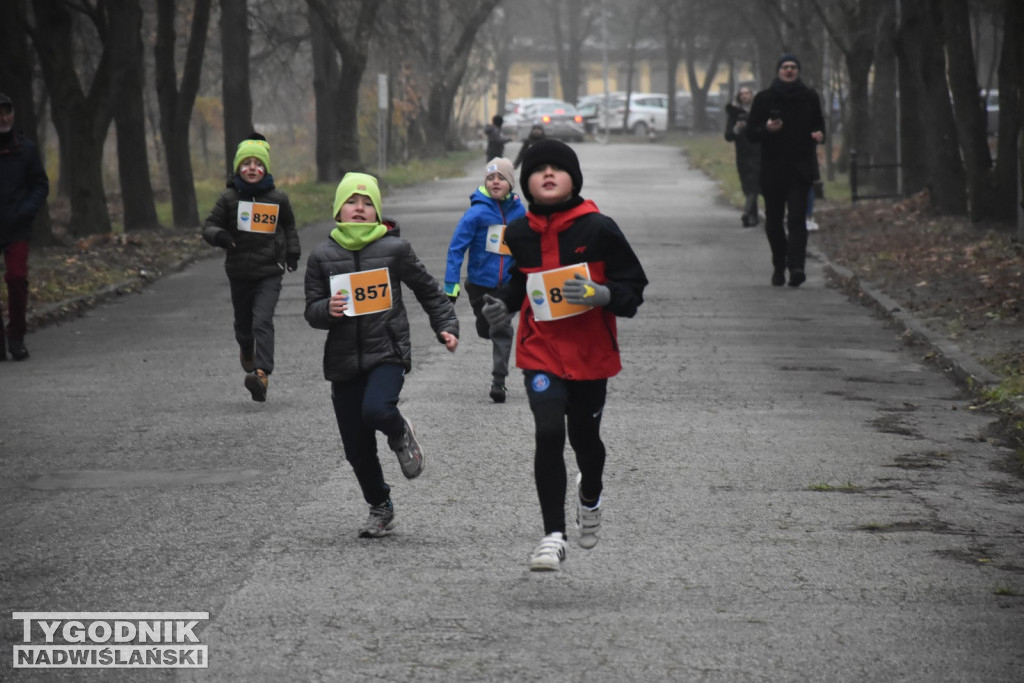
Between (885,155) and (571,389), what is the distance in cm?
2418

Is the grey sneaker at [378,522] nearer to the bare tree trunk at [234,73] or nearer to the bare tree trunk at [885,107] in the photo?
the bare tree trunk at [885,107]

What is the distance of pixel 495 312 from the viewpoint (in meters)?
6.17

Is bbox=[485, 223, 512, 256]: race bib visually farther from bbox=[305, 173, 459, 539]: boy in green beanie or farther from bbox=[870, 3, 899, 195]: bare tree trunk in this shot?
bbox=[870, 3, 899, 195]: bare tree trunk

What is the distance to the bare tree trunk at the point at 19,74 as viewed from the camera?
20.5 meters

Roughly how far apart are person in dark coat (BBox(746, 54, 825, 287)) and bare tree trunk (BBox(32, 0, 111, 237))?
35.4ft

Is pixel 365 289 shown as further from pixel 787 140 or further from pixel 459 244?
pixel 787 140

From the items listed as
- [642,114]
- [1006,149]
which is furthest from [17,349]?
[642,114]

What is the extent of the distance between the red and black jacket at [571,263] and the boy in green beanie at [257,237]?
4.72 m

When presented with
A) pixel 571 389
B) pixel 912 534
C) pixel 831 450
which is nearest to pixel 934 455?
pixel 831 450

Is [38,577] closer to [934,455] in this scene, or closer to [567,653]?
[567,653]

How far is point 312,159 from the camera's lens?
2638 inches

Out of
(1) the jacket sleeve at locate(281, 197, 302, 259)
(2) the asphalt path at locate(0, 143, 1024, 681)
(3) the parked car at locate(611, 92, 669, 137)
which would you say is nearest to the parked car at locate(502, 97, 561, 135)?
(3) the parked car at locate(611, 92, 669, 137)

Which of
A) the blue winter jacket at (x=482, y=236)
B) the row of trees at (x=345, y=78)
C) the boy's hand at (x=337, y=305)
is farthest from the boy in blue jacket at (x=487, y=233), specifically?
the row of trees at (x=345, y=78)

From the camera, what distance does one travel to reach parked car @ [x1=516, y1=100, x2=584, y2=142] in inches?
2413
